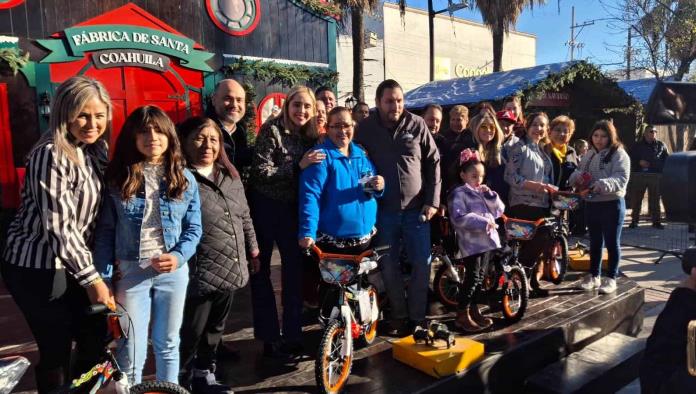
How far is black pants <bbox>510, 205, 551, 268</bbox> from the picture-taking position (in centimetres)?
462

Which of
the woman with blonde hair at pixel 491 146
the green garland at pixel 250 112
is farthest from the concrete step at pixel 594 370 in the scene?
the green garland at pixel 250 112

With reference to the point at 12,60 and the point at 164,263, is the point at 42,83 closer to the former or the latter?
the point at 12,60

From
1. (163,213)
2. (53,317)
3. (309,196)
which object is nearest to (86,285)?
(53,317)

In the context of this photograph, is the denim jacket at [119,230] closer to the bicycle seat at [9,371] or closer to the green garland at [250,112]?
the bicycle seat at [9,371]

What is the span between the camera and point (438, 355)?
320cm

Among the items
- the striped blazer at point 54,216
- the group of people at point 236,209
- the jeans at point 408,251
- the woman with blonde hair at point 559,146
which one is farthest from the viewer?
the woman with blonde hair at point 559,146

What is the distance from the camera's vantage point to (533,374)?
371 centimetres

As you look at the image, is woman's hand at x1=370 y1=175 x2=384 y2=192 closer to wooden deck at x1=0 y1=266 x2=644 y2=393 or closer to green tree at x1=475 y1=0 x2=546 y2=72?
wooden deck at x1=0 y1=266 x2=644 y2=393

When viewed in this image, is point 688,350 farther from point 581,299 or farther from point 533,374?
point 581,299

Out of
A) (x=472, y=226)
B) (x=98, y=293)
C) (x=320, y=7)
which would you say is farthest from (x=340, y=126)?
(x=320, y=7)

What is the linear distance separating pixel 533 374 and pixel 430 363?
1057mm

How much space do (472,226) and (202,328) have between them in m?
2.10

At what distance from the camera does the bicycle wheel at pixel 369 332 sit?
3.40 m

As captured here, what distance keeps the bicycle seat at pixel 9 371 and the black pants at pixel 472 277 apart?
2.91m
